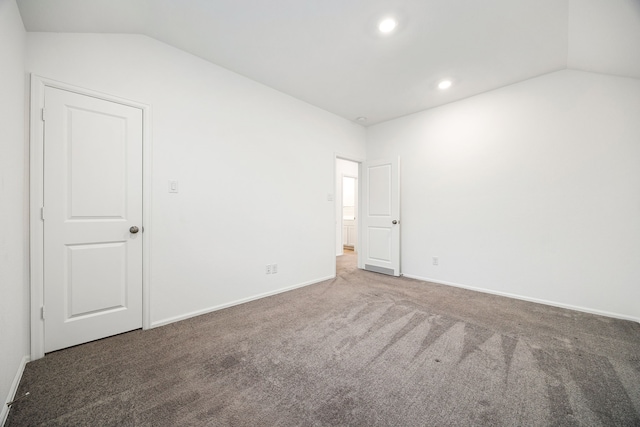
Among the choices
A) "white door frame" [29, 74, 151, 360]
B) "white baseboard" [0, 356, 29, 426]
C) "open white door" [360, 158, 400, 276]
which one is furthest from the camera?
"open white door" [360, 158, 400, 276]

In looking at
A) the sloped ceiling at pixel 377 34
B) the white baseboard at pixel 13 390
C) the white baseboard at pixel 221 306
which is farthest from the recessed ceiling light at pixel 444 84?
the white baseboard at pixel 13 390

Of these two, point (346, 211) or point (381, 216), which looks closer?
point (381, 216)

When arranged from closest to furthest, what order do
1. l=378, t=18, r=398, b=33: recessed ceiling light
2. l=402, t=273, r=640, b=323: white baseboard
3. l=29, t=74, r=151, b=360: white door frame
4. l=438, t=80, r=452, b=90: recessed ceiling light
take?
l=29, t=74, r=151, b=360: white door frame
l=378, t=18, r=398, b=33: recessed ceiling light
l=402, t=273, r=640, b=323: white baseboard
l=438, t=80, r=452, b=90: recessed ceiling light

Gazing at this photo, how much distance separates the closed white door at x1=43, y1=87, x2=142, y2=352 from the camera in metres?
1.95

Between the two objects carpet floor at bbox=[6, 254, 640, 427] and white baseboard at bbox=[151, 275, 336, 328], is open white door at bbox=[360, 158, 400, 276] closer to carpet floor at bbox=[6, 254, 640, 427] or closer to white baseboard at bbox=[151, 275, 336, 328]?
white baseboard at bbox=[151, 275, 336, 328]

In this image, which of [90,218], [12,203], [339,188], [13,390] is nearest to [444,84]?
[339,188]

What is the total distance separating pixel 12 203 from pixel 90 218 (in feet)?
1.77

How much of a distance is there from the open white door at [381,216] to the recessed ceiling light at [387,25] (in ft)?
7.50

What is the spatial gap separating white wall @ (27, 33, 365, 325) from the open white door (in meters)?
1.27

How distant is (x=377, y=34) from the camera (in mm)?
2309

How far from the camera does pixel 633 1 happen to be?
1702 millimetres

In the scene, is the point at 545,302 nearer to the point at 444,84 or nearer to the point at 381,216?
the point at 381,216

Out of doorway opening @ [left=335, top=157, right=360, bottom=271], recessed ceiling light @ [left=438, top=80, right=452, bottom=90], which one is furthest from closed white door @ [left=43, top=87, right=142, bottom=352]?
doorway opening @ [left=335, top=157, right=360, bottom=271]

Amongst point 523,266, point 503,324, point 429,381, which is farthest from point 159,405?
point 523,266
